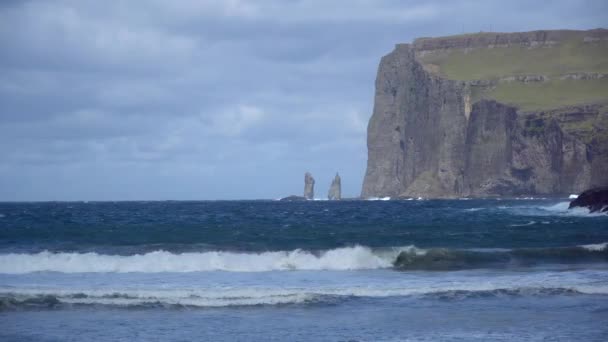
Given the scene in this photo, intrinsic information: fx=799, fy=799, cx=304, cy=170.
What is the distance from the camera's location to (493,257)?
96.7ft

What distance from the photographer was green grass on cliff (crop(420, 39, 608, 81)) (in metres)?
172

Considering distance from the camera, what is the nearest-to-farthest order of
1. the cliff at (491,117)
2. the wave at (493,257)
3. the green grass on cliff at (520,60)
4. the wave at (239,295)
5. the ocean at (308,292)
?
1. the ocean at (308,292)
2. the wave at (239,295)
3. the wave at (493,257)
4. the cliff at (491,117)
5. the green grass on cliff at (520,60)

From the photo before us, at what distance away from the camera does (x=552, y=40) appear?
194 m

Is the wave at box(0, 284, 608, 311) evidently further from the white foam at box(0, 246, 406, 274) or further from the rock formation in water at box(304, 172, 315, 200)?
the rock formation in water at box(304, 172, 315, 200)

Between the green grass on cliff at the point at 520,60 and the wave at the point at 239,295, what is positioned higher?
the green grass on cliff at the point at 520,60

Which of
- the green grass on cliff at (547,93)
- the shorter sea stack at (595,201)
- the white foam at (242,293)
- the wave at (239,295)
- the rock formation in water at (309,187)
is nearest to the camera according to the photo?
the wave at (239,295)

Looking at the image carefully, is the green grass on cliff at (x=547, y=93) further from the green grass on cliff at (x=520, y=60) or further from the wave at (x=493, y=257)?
the wave at (x=493, y=257)

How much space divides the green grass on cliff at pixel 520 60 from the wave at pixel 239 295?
5832 inches

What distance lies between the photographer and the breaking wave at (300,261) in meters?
27.4

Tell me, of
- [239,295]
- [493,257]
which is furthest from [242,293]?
[493,257]

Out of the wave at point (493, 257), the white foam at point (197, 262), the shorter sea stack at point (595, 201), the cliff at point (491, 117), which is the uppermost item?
the cliff at point (491, 117)

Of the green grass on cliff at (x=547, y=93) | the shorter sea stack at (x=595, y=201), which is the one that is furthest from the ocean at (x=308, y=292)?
the green grass on cliff at (x=547, y=93)

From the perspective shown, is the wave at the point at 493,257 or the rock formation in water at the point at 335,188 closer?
the wave at the point at 493,257

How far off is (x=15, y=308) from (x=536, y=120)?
126m
